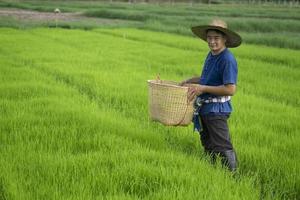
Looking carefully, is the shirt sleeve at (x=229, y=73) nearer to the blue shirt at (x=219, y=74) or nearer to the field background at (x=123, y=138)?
the blue shirt at (x=219, y=74)

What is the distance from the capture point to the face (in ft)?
11.3

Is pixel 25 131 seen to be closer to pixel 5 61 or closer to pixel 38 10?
pixel 5 61

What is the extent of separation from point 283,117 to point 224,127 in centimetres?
181

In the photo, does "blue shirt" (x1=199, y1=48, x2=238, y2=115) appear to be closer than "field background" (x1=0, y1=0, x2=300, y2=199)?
No

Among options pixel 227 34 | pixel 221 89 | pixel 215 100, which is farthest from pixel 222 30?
pixel 215 100

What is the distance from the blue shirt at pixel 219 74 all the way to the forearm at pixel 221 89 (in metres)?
0.03

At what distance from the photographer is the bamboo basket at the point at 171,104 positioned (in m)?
3.42

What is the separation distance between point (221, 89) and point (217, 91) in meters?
0.03

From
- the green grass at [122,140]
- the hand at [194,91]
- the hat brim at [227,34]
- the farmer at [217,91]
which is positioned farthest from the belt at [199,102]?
the hat brim at [227,34]

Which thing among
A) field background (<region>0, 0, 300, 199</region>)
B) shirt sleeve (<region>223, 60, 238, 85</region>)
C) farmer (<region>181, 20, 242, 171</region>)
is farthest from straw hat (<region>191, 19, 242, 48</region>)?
field background (<region>0, 0, 300, 199</region>)

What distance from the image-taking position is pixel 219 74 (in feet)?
11.4

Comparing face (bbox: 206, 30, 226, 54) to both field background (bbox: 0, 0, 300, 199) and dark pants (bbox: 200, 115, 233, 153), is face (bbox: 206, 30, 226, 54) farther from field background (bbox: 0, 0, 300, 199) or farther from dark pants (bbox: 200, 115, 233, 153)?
field background (bbox: 0, 0, 300, 199)

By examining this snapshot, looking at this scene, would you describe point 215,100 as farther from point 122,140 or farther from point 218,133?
point 122,140

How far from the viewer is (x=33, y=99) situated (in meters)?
5.36
